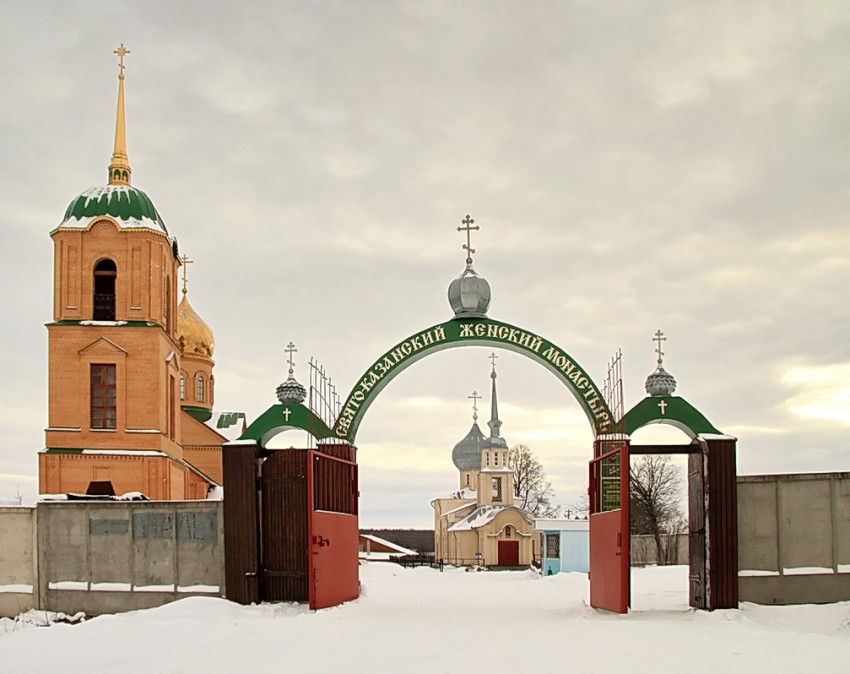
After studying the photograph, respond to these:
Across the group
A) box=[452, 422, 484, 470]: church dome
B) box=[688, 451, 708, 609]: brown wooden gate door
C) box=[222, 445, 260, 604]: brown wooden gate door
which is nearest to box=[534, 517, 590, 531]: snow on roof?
box=[688, 451, 708, 609]: brown wooden gate door

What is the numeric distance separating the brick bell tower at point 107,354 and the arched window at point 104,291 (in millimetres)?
28

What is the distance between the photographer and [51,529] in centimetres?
1767

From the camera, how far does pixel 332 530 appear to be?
17.3 m

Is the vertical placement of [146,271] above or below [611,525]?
above

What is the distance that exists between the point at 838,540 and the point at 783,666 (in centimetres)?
617

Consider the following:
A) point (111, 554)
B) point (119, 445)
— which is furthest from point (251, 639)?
point (119, 445)

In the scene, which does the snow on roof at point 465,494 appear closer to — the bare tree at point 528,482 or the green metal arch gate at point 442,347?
the bare tree at point 528,482

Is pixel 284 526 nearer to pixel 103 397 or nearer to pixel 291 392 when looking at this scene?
pixel 291 392

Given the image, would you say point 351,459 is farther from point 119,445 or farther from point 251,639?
point 119,445

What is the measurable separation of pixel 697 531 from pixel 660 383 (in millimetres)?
3063

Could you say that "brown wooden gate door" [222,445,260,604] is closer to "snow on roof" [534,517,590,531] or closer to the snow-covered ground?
the snow-covered ground

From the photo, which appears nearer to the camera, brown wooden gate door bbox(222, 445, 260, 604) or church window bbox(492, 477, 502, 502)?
brown wooden gate door bbox(222, 445, 260, 604)

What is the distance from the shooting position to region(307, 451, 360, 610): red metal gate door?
1625 cm

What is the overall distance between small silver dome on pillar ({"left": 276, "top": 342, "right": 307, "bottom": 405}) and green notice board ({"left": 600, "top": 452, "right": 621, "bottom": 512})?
5.14 meters
